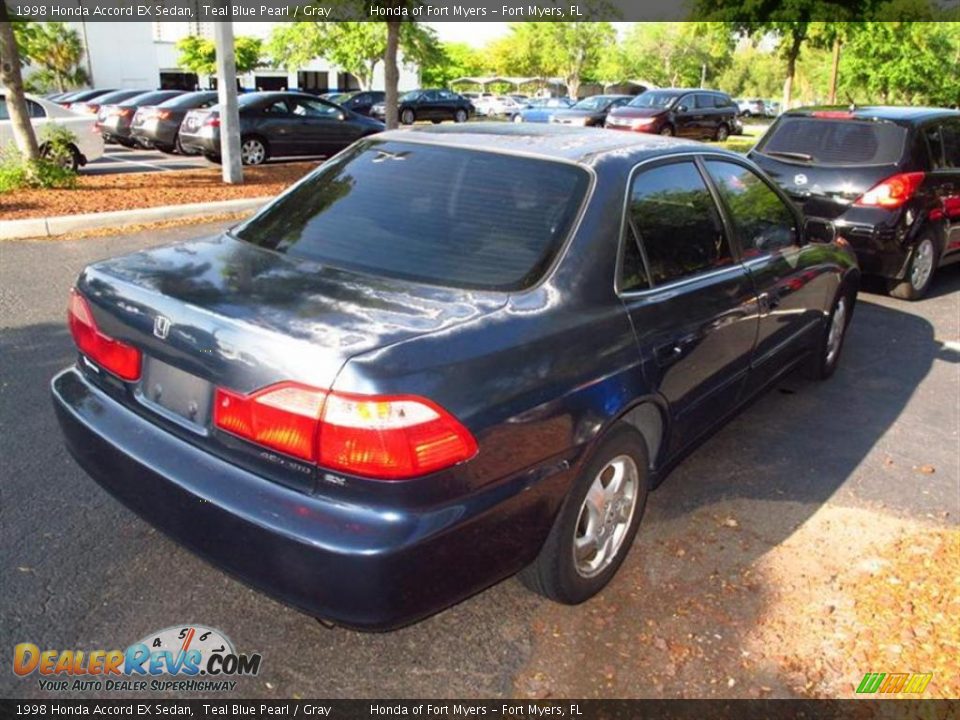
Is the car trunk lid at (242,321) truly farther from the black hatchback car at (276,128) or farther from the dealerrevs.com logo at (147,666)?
the black hatchback car at (276,128)

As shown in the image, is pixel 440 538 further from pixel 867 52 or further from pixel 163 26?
pixel 163 26

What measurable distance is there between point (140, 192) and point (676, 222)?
9663 millimetres

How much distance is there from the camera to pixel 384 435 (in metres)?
2.14

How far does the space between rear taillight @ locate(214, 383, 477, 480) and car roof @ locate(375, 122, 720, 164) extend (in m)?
1.39

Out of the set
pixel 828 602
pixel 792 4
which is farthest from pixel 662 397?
pixel 792 4

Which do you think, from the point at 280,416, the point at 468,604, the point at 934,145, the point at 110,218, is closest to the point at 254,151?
the point at 110,218

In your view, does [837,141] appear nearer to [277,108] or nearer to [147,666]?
[147,666]

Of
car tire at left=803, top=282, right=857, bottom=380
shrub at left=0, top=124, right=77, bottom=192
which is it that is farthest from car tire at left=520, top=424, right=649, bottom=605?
shrub at left=0, top=124, right=77, bottom=192

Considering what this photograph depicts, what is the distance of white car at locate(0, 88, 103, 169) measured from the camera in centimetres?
1330

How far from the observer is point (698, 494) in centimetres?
391

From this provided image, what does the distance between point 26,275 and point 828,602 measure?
6830 millimetres

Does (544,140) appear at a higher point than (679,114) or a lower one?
higher

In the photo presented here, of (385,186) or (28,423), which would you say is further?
(28,423)

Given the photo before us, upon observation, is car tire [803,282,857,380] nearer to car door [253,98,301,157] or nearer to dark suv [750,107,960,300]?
dark suv [750,107,960,300]
